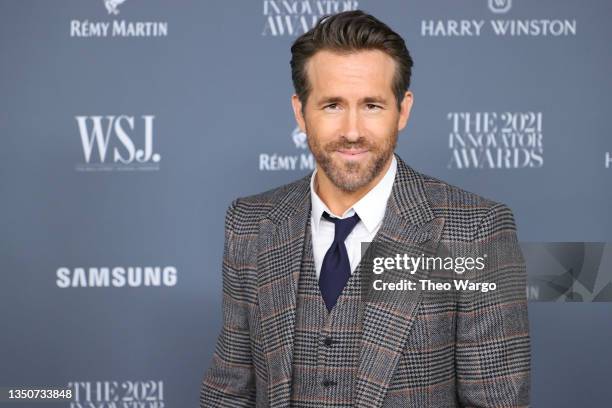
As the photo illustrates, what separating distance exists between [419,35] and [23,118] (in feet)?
4.14

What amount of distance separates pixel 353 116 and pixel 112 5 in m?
1.33

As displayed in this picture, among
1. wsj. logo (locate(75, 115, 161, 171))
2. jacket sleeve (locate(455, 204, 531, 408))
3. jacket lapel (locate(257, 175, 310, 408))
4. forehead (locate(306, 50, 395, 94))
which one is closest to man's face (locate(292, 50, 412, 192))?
forehead (locate(306, 50, 395, 94))

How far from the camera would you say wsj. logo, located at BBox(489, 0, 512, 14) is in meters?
2.49

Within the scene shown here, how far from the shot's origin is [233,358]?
1.58 meters

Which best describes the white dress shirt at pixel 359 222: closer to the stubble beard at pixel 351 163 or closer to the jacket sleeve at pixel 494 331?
the stubble beard at pixel 351 163

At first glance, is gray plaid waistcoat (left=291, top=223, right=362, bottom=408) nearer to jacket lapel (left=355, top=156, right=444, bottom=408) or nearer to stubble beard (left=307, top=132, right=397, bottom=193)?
jacket lapel (left=355, top=156, right=444, bottom=408)

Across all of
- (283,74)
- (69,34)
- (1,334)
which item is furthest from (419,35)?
(1,334)

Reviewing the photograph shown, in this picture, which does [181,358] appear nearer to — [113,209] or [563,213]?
[113,209]

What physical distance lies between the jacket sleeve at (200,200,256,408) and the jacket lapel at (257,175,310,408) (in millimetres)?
63

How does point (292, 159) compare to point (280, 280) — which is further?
point (292, 159)

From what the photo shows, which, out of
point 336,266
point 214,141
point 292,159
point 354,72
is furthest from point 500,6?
point 336,266

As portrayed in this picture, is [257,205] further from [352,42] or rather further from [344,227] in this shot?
[352,42]

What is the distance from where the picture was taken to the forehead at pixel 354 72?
146 centimetres

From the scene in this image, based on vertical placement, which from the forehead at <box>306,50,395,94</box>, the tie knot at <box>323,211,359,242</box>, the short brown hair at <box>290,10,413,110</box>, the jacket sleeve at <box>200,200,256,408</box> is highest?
the short brown hair at <box>290,10,413,110</box>
